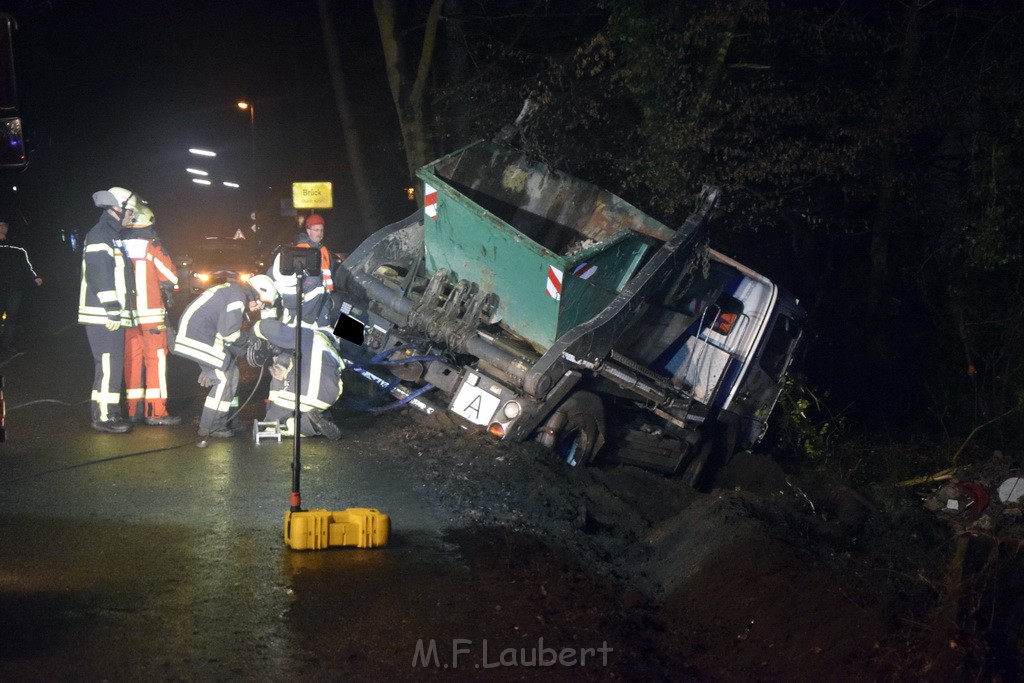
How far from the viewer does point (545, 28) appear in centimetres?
1463

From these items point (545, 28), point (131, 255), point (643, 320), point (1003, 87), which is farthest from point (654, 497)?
point (545, 28)

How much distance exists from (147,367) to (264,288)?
143cm

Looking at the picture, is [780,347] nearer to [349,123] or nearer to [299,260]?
[299,260]

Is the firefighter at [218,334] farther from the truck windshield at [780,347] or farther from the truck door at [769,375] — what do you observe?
the truck windshield at [780,347]

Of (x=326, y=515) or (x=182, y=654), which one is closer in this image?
(x=182, y=654)

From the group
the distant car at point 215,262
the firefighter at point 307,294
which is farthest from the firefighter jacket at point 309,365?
the distant car at point 215,262

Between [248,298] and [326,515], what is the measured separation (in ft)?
9.37

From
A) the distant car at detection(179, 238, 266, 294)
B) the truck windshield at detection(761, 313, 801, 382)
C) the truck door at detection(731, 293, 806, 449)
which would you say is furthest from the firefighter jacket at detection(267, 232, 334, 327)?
the distant car at detection(179, 238, 266, 294)

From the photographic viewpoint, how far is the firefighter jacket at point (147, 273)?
789cm

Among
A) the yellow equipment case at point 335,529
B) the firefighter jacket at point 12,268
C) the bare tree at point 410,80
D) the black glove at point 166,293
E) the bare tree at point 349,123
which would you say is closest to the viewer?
the yellow equipment case at point 335,529

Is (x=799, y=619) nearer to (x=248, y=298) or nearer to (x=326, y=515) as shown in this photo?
(x=326, y=515)

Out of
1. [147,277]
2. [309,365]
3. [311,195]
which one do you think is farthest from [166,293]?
[311,195]

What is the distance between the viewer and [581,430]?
779cm

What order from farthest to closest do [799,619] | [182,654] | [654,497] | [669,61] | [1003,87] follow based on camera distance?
[669,61] → [1003,87] → [654,497] → [799,619] → [182,654]
